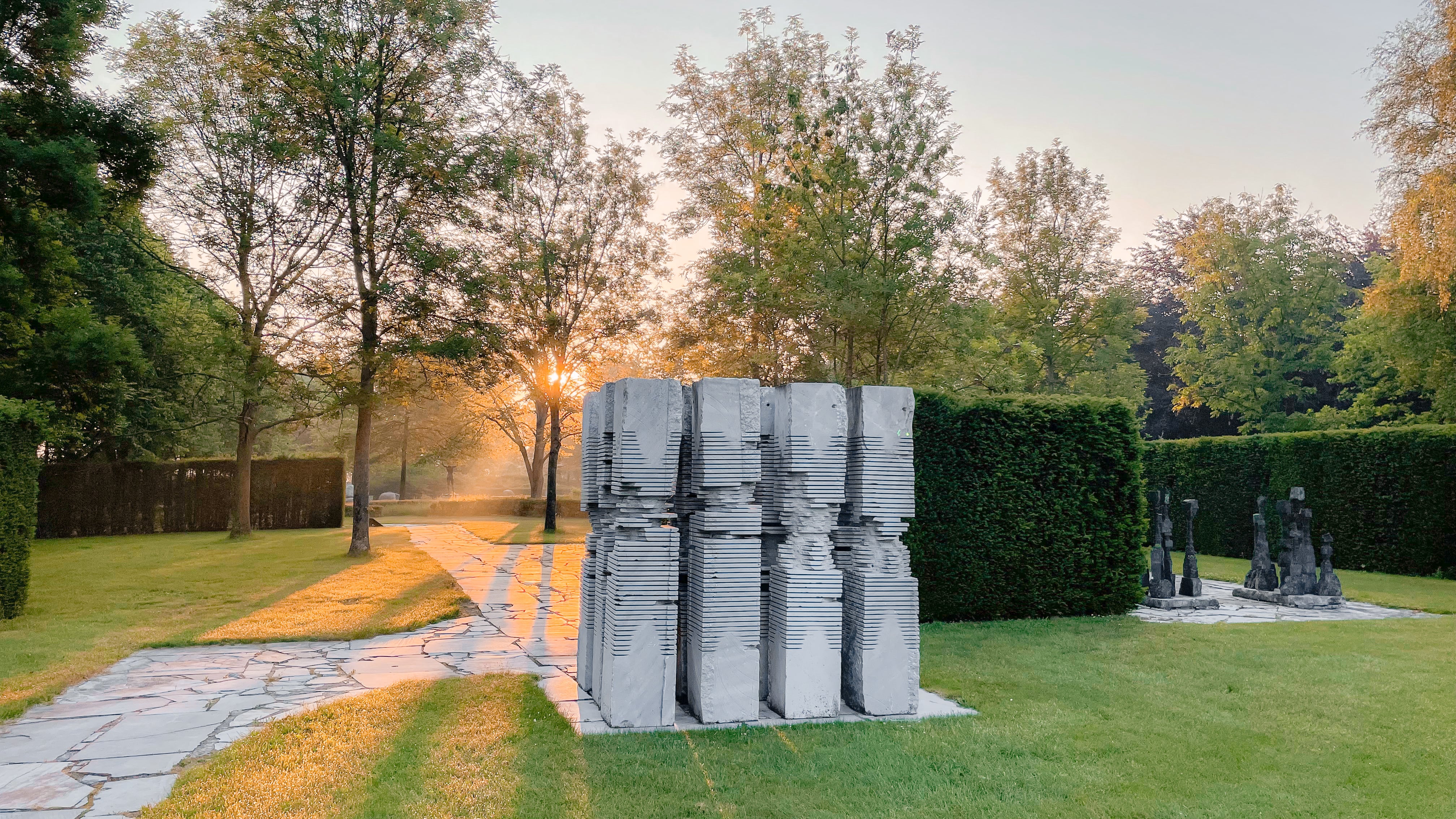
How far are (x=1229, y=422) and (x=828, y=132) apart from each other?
23927 millimetres

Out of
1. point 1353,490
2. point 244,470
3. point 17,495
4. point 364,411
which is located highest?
point 364,411

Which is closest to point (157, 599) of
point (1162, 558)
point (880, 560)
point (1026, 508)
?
point (880, 560)

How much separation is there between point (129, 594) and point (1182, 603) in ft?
46.4

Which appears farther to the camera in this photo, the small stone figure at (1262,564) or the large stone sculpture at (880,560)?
the small stone figure at (1262,564)

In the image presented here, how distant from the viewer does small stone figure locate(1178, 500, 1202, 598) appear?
1102 cm

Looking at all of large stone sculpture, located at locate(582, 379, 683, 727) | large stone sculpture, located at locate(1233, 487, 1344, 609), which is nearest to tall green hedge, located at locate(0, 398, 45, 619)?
large stone sculpture, located at locate(582, 379, 683, 727)

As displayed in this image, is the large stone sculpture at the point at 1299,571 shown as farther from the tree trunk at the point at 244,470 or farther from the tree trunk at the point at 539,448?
the tree trunk at the point at 244,470

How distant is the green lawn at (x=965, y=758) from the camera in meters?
3.76

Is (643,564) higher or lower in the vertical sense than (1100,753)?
higher

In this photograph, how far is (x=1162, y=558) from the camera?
10977 mm

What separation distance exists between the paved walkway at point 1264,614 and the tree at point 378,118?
13.9m

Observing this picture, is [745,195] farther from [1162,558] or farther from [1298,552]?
[1298,552]

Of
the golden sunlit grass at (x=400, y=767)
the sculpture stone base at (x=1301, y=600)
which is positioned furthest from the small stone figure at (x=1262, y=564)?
the golden sunlit grass at (x=400, y=767)

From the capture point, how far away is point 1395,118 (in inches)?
718
